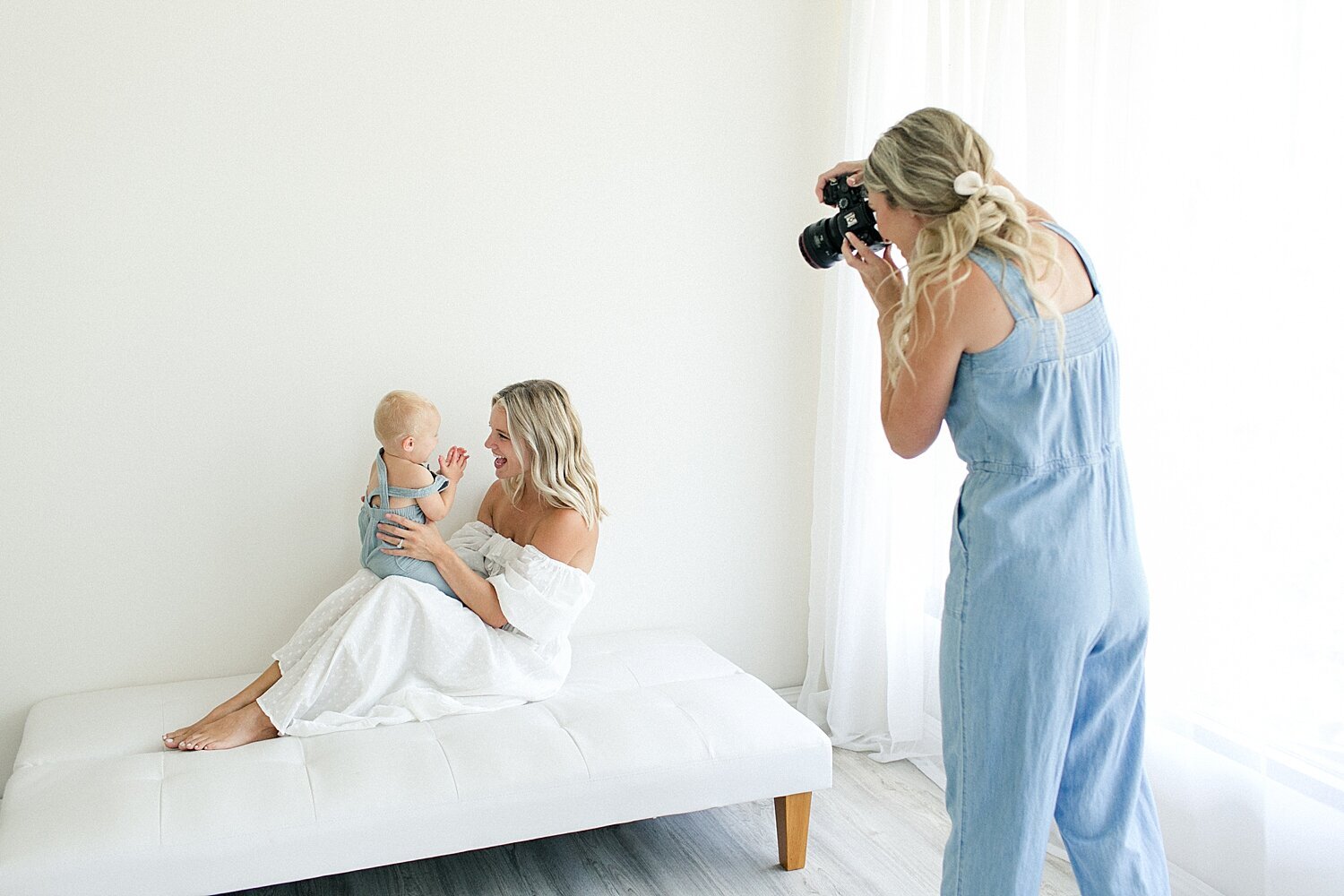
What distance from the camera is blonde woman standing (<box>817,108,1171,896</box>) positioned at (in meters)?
1.60

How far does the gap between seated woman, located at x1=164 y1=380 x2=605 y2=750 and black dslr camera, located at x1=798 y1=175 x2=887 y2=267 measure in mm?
877

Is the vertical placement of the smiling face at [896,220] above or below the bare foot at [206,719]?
above

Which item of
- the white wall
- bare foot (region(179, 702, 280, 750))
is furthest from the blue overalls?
bare foot (region(179, 702, 280, 750))

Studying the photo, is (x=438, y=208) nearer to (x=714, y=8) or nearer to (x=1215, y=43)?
(x=714, y=8)

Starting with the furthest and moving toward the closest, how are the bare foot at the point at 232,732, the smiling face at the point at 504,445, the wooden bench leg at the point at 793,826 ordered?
the smiling face at the point at 504,445 → the wooden bench leg at the point at 793,826 → the bare foot at the point at 232,732

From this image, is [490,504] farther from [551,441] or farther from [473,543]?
[551,441]

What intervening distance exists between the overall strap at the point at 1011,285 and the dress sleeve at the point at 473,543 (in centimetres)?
155

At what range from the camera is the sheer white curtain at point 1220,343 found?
1900 millimetres

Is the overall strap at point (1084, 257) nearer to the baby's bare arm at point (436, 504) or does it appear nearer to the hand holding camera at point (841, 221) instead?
the hand holding camera at point (841, 221)

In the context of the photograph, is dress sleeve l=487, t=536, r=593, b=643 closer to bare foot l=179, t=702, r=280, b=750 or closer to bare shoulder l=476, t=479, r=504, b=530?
bare shoulder l=476, t=479, r=504, b=530

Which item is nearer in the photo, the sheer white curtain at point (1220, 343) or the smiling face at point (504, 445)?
the sheer white curtain at point (1220, 343)

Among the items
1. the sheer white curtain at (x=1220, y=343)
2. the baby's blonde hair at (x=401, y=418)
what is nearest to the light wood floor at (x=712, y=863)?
the sheer white curtain at (x=1220, y=343)

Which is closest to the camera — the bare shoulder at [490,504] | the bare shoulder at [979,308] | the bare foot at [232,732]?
the bare shoulder at [979,308]

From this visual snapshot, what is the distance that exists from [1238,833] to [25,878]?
218cm
